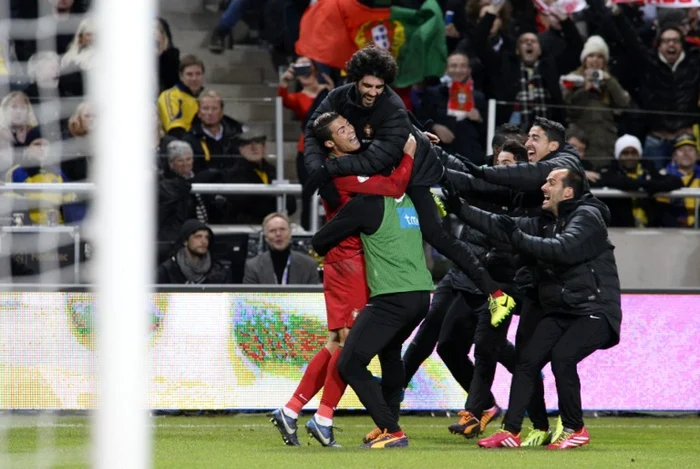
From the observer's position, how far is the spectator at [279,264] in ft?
41.0

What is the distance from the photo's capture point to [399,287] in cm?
867

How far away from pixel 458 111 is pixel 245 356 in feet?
13.6

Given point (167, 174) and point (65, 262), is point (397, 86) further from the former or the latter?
point (65, 262)

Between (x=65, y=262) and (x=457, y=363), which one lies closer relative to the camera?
(x=457, y=363)

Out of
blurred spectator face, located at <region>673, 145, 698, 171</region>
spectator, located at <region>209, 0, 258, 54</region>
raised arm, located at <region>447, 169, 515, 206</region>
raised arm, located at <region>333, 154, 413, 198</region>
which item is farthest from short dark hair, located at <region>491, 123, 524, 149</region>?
spectator, located at <region>209, 0, 258, 54</region>

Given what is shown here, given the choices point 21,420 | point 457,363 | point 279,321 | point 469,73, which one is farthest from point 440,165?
point 469,73

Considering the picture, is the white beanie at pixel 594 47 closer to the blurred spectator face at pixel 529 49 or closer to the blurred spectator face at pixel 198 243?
the blurred spectator face at pixel 529 49

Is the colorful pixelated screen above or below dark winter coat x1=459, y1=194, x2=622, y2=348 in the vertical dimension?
below

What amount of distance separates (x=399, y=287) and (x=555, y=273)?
1172 mm

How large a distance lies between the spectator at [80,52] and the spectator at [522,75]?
20.7ft

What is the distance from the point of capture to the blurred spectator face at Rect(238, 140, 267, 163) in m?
13.8

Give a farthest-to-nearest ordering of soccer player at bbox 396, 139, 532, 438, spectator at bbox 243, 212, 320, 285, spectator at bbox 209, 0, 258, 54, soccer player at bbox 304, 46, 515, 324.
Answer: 1. spectator at bbox 209, 0, 258, 54
2. spectator at bbox 243, 212, 320, 285
3. soccer player at bbox 396, 139, 532, 438
4. soccer player at bbox 304, 46, 515, 324

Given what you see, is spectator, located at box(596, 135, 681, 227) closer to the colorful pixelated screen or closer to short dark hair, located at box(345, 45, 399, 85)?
the colorful pixelated screen

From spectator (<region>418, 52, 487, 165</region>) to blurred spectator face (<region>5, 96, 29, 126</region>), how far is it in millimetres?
5787
